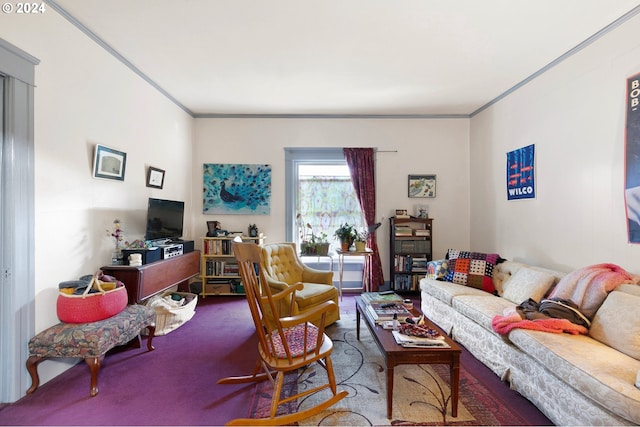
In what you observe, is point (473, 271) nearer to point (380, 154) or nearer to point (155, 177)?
point (380, 154)

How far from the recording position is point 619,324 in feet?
6.23

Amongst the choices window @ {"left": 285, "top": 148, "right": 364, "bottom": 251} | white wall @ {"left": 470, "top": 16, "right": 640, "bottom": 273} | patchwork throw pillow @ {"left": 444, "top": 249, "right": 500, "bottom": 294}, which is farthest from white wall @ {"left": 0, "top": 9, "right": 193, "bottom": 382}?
white wall @ {"left": 470, "top": 16, "right": 640, "bottom": 273}

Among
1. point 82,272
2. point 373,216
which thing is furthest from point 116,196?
point 373,216

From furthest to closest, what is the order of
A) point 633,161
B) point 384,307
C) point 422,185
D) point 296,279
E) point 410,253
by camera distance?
point 422,185, point 410,253, point 296,279, point 384,307, point 633,161

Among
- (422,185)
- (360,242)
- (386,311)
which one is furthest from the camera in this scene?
(422,185)

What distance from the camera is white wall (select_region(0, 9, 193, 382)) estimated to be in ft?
7.20

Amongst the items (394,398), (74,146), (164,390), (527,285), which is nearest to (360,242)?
(527,285)

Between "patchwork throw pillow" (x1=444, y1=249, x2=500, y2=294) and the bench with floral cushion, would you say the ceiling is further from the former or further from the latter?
the bench with floral cushion

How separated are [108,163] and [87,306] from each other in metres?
1.37

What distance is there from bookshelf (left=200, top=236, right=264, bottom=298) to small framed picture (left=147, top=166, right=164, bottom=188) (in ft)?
3.36

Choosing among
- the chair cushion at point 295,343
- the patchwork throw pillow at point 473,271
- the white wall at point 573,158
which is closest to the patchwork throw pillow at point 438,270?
the patchwork throw pillow at point 473,271

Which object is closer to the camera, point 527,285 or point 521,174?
point 527,285

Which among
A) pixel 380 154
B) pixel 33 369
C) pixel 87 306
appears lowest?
pixel 33 369

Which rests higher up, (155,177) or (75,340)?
(155,177)
